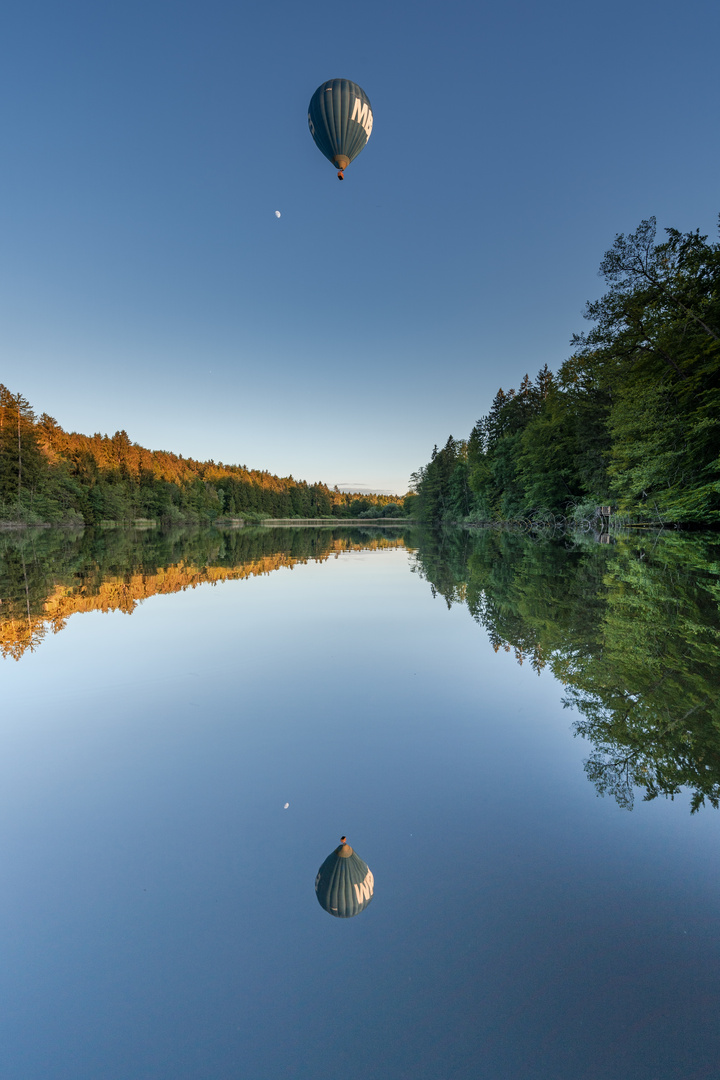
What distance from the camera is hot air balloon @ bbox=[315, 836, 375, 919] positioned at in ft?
5.72

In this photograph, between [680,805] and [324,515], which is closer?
[680,805]

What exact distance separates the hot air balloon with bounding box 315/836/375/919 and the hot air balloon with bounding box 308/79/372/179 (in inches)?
→ 571

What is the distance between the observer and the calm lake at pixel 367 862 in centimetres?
123

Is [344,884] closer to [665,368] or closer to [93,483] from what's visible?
[665,368]

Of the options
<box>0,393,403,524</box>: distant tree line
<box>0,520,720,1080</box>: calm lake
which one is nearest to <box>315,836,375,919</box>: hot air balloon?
<box>0,520,720,1080</box>: calm lake

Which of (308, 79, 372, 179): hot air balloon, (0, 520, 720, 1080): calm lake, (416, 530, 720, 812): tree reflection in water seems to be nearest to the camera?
(0, 520, 720, 1080): calm lake

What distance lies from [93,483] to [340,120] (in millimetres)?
46062

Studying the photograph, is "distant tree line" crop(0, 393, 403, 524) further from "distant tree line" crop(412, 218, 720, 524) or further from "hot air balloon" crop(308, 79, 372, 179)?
"distant tree line" crop(412, 218, 720, 524)

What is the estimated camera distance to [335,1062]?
3.81 ft

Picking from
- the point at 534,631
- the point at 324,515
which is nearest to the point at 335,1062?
the point at 534,631

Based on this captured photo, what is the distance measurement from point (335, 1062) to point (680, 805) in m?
1.89

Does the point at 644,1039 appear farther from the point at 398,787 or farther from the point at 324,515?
the point at 324,515

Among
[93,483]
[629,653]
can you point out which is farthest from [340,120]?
[93,483]

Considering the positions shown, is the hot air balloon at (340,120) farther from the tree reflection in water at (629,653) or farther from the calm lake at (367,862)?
the calm lake at (367,862)
